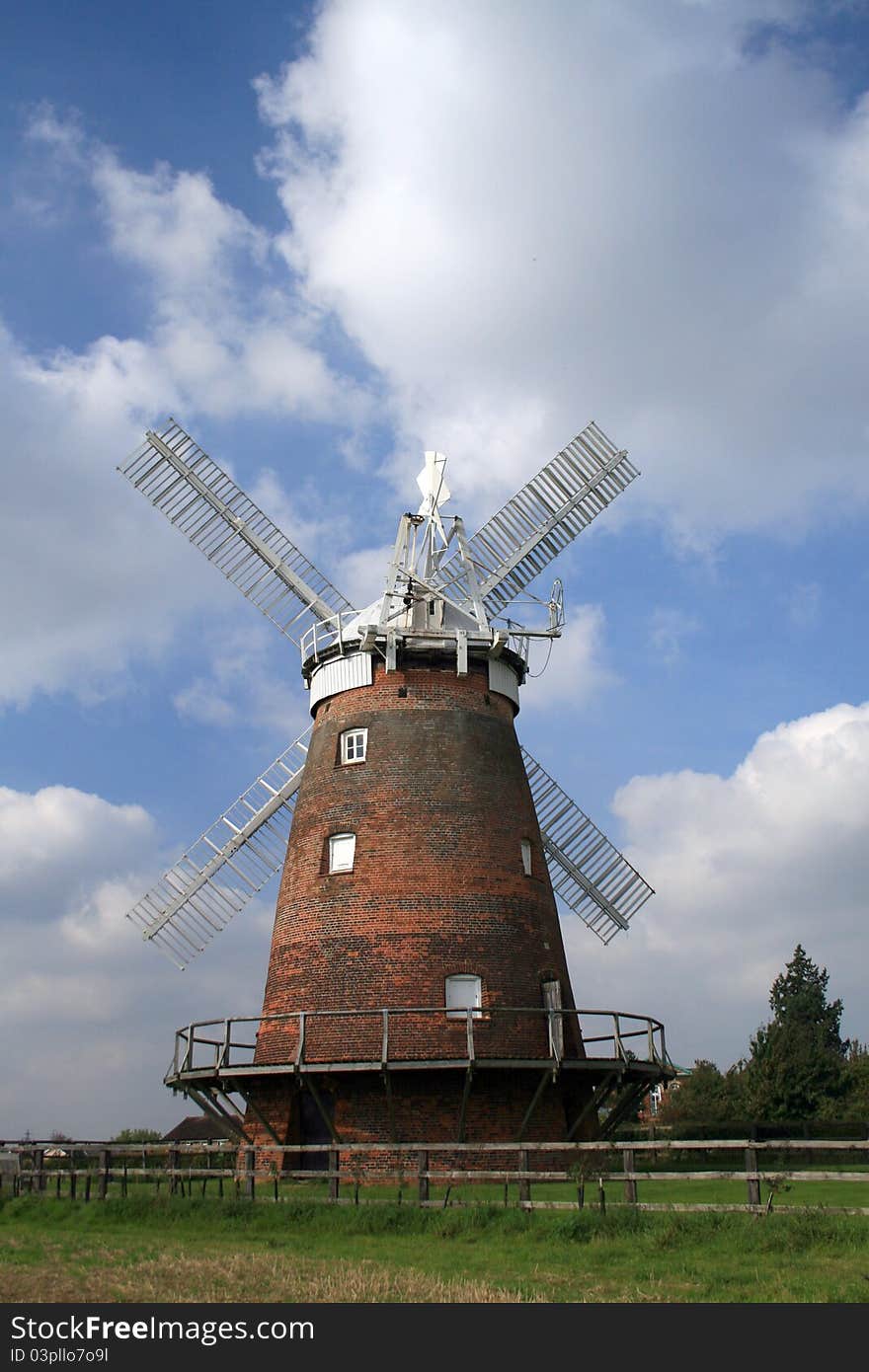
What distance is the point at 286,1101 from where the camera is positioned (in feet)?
64.3

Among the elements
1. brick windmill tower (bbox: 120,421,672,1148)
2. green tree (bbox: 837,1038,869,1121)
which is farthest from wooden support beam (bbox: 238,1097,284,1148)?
green tree (bbox: 837,1038,869,1121)

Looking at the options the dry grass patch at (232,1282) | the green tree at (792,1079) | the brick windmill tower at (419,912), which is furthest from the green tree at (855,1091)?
the dry grass patch at (232,1282)

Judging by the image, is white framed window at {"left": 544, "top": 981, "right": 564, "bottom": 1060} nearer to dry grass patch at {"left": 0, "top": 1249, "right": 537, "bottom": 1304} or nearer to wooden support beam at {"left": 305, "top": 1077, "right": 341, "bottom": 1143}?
wooden support beam at {"left": 305, "top": 1077, "right": 341, "bottom": 1143}

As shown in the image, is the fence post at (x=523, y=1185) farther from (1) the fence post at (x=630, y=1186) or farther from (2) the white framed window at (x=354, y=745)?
(2) the white framed window at (x=354, y=745)

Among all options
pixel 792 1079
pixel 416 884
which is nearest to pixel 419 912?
pixel 416 884

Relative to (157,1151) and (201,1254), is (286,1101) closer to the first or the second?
(157,1151)

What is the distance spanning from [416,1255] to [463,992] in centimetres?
798

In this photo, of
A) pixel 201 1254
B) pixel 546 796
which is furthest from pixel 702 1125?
pixel 201 1254

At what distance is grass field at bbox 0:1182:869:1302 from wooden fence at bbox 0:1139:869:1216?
577 mm

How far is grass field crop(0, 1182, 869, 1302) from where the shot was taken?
9.22m

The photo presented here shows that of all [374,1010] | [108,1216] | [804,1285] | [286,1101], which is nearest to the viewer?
[804,1285]

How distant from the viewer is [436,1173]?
613 inches

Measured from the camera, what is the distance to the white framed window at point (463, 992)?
63.5 ft
